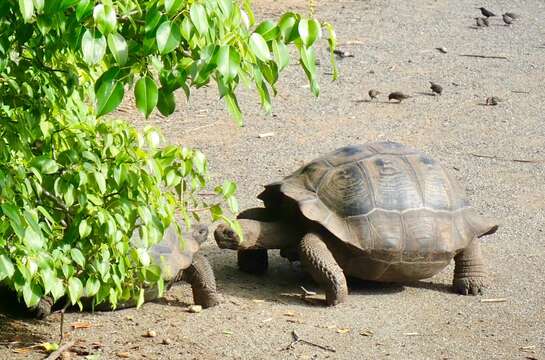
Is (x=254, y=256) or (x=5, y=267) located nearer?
(x=5, y=267)

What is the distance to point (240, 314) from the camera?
609cm

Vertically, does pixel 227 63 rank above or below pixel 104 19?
below

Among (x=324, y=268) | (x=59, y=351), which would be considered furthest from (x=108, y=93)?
(x=324, y=268)

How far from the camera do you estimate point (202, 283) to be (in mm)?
6133

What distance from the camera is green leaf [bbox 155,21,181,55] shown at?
115 inches

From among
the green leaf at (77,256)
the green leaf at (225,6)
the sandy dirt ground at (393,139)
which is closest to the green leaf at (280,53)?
the green leaf at (225,6)

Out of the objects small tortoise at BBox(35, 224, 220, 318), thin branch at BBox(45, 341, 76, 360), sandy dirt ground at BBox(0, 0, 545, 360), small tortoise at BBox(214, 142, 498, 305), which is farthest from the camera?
small tortoise at BBox(214, 142, 498, 305)

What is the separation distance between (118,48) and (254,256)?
3.88 metres

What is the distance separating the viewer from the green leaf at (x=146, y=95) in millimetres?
2980

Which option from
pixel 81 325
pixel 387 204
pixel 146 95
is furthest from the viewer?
pixel 387 204

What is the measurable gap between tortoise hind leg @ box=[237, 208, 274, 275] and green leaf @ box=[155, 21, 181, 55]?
3.87 m

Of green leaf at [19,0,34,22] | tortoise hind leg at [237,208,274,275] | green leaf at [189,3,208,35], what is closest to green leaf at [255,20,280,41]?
green leaf at [189,3,208,35]

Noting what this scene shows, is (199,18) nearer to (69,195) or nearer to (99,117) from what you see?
(99,117)

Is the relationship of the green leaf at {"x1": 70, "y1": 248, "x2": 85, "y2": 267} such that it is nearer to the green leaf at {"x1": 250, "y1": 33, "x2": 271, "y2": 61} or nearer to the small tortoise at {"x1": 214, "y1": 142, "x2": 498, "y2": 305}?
the green leaf at {"x1": 250, "y1": 33, "x2": 271, "y2": 61}
